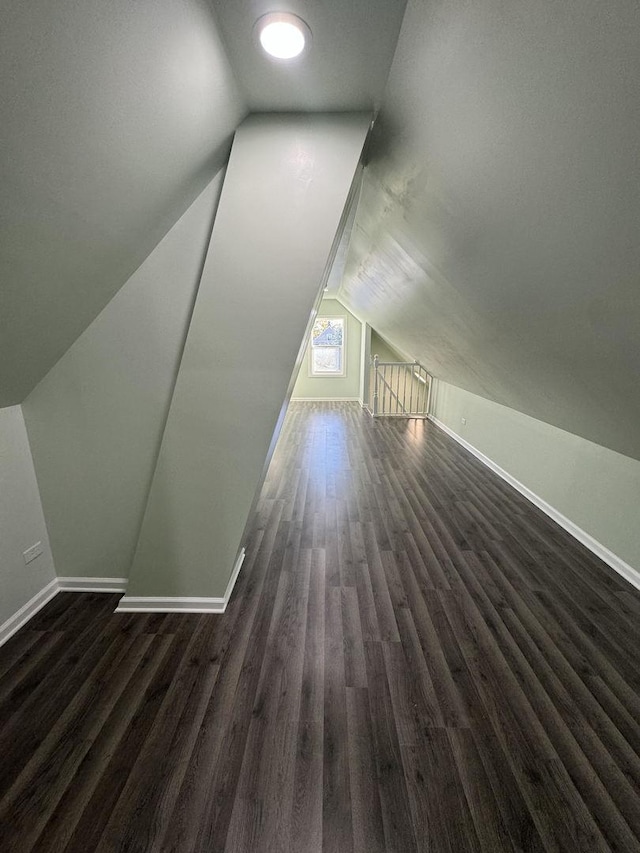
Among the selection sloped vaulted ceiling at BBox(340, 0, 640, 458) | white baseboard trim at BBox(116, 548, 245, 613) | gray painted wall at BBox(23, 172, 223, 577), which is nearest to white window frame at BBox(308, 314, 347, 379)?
sloped vaulted ceiling at BBox(340, 0, 640, 458)

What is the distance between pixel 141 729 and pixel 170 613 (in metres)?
0.63

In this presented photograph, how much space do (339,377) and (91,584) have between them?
698 cm

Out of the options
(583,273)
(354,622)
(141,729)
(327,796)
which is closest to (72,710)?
(141,729)

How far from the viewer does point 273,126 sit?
1.54 m

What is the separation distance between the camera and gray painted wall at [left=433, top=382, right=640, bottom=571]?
2.23 m

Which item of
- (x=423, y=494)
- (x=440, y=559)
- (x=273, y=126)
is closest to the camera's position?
(x=273, y=126)

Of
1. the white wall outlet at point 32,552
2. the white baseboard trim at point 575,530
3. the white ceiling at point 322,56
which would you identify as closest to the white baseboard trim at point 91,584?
the white wall outlet at point 32,552

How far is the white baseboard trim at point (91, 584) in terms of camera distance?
205cm

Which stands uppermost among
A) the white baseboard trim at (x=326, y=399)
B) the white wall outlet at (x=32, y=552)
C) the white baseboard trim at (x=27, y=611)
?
the white wall outlet at (x=32, y=552)

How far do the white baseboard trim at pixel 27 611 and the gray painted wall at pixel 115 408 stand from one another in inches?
3.9

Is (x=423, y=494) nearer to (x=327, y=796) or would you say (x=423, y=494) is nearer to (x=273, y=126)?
(x=327, y=796)

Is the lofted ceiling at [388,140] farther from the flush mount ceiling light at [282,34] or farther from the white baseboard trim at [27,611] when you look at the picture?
the white baseboard trim at [27,611]

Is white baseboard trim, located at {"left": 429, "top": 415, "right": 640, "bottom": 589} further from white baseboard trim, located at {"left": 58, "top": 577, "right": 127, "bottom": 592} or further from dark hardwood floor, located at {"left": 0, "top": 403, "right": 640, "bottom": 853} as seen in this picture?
white baseboard trim, located at {"left": 58, "top": 577, "right": 127, "bottom": 592}

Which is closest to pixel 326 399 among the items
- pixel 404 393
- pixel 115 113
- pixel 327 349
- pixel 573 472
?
pixel 327 349
